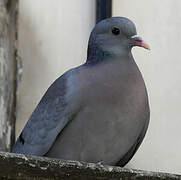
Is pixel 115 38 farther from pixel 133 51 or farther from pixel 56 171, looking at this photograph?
pixel 56 171

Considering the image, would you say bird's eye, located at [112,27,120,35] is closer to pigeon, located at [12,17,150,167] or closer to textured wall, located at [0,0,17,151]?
pigeon, located at [12,17,150,167]

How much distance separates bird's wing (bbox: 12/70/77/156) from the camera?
207 centimetres

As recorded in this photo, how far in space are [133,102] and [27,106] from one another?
70cm

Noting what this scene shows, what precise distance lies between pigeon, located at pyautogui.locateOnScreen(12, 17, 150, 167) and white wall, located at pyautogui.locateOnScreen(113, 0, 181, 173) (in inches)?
15.9

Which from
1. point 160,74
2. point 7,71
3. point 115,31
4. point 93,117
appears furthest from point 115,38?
point 7,71

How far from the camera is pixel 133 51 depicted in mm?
2727

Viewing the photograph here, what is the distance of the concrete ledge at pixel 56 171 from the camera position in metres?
1.54

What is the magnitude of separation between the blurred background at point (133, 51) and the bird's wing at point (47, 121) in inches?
20.9

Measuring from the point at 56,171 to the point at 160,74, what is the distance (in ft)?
3.91

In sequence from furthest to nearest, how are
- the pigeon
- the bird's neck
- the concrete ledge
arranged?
1. the bird's neck
2. the pigeon
3. the concrete ledge

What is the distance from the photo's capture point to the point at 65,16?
2.82 meters

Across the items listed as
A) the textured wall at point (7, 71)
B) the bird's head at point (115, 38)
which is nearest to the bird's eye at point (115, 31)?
the bird's head at point (115, 38)

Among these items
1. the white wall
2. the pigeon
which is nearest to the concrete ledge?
A: the pigeon

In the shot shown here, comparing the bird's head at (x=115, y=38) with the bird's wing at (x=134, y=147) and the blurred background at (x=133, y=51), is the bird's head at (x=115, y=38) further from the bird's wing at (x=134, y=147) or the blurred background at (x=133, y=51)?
the blurred background at (x=133, y=51)
